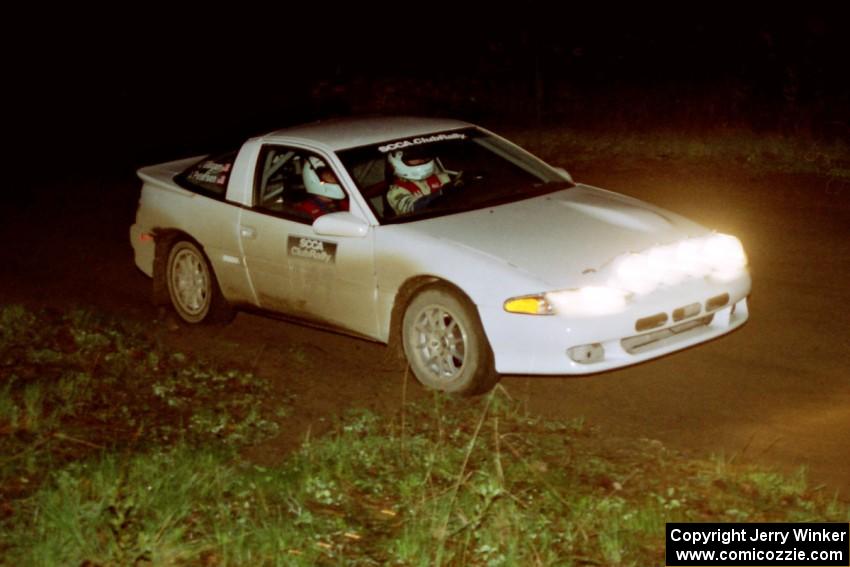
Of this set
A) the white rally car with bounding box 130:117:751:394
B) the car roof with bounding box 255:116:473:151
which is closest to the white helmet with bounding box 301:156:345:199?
the white rally car with bounding box 130:117:751:394

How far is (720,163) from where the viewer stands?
14102mm

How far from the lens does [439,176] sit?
8594 mm

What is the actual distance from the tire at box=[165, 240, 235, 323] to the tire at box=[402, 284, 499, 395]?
75.2 inches

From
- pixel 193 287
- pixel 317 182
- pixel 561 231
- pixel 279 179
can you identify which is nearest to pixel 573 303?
pixel 561 231

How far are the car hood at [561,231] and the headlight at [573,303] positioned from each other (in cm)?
7

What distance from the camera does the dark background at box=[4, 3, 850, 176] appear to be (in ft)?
58.6

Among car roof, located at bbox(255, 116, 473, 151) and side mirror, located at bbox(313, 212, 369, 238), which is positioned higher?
car roof, located at bbox(255, 116, 473, 151)

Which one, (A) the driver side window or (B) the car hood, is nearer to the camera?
(B) the car hood

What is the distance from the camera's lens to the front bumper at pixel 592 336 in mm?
7000

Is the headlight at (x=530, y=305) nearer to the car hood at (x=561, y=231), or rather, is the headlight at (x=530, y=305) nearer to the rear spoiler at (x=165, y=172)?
the car hood at (x=561, y=231)

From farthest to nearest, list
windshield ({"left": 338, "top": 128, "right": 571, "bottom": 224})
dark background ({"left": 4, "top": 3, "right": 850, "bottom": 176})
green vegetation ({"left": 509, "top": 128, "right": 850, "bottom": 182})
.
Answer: dark background ({"left": 4, "top": 3, "right": 850, "bottom": 176}) → green vegetation ({"left": 509, "top": 128, "right": 850, "bottom": 182}) → windshield ({"left": 338, "top": 128, "right": 571, "bottom": 224})

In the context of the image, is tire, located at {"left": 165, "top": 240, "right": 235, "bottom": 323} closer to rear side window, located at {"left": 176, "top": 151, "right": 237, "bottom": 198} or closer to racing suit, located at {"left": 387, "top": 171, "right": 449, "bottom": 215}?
rear side window, located at {"left": 176, "top": 151, "right": 237, "bottom": 198}

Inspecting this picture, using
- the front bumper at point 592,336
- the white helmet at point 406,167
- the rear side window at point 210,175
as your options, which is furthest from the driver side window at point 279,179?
the front bumper at point 592,336

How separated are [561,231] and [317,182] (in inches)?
67.1
